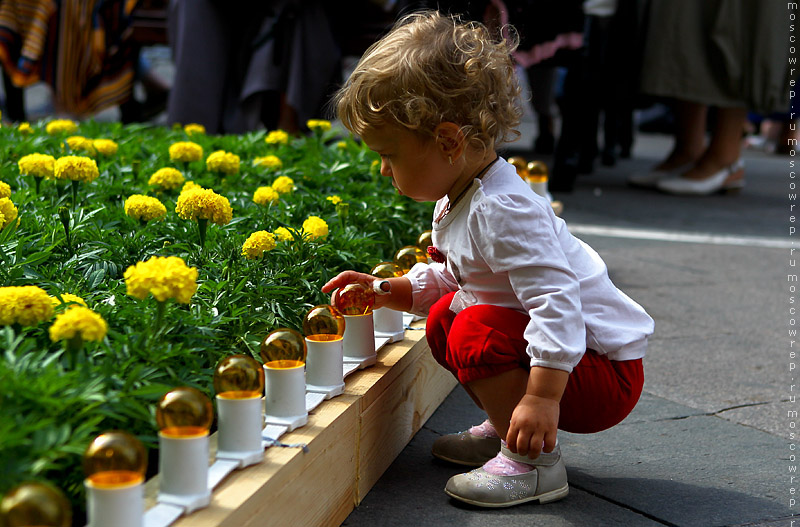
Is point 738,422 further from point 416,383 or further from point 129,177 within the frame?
point 129,177

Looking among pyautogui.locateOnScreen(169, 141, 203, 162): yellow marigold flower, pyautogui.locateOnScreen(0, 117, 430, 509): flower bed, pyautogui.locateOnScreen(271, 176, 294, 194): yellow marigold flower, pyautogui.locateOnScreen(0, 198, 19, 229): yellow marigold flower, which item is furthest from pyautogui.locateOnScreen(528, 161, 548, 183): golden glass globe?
pyautogui.locateOnScreen(0, 198, 19, 229): yellow marigold flower

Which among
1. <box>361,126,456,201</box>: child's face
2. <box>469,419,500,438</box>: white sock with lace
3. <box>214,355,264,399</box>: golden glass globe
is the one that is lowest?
<box>469,419,500,438</box>: white sock with lace

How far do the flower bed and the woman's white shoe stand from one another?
3329 mm

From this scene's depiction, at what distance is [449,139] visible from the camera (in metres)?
1.77

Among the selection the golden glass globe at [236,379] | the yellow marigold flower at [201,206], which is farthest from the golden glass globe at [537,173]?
the golden glass globe at [236,379]

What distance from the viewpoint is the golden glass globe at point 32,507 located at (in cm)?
99

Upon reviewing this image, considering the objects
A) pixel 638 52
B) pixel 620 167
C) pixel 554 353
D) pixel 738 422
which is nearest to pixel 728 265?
pixel 738 422

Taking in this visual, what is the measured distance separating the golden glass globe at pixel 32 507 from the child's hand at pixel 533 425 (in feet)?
2.61

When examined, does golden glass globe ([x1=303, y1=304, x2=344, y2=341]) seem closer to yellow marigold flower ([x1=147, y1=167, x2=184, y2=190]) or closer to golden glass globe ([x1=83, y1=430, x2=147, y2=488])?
golden glass globe ([x1=83, y1=430, x2=147, y2=488])

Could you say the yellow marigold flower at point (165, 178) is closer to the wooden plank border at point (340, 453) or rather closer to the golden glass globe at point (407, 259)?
the golden glass globe at point (407, 259)

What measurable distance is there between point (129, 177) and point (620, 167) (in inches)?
228

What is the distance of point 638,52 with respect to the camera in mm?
6008

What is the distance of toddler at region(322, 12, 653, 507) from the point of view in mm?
1649

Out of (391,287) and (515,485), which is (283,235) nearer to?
(391,287)
